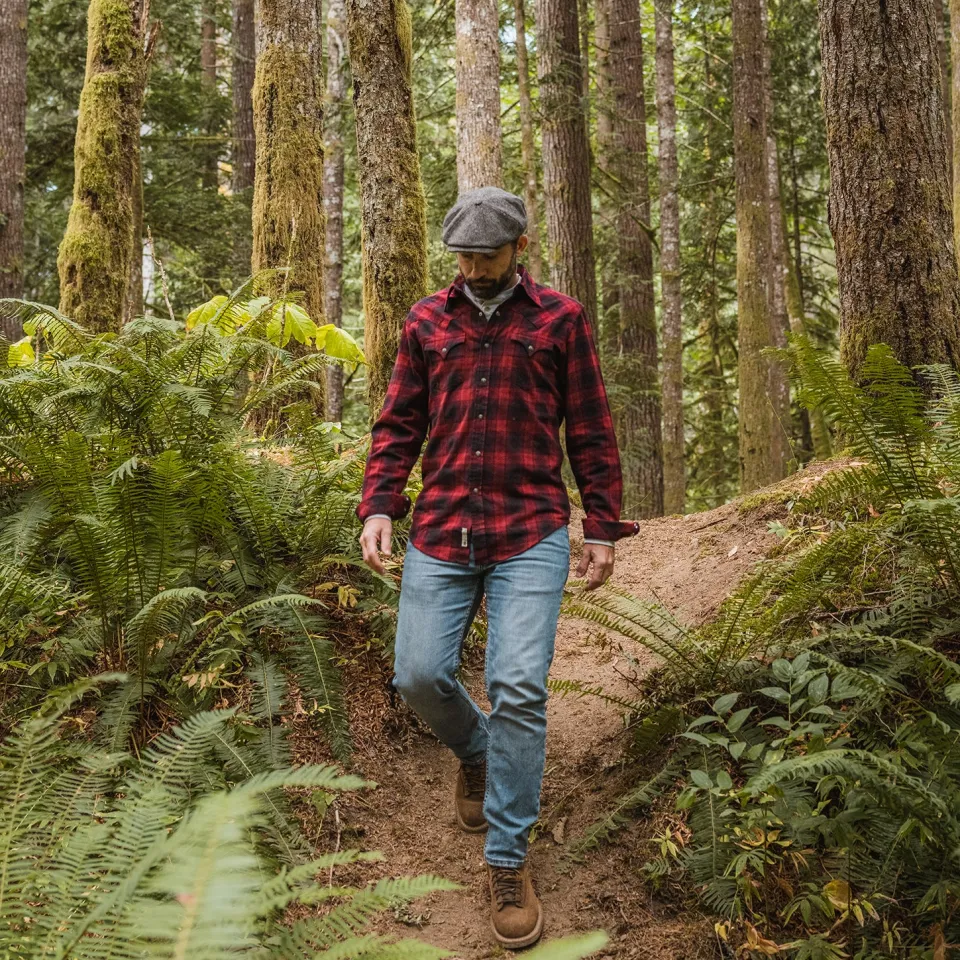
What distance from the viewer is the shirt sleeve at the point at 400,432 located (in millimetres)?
3529

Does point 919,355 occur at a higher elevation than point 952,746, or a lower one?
higher

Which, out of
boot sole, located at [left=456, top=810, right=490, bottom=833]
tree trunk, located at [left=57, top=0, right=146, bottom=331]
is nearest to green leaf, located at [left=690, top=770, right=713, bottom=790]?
boot sole, located at [left=456, top=810, right=490, bottom=833]

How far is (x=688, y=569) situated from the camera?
19.7ft

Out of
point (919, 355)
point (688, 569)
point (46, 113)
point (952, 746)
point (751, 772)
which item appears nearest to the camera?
point (952, 746)

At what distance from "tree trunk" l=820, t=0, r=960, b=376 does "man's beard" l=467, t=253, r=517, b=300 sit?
104 inches

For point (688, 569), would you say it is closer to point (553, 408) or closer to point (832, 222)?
point (832, 222)

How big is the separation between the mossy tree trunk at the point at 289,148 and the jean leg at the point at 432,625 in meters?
4.37

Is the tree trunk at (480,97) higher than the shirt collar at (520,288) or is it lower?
higher

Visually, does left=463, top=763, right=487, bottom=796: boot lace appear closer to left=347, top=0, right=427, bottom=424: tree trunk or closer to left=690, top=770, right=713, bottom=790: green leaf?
left=690, top=770, right=713, bottom=790: green leaf

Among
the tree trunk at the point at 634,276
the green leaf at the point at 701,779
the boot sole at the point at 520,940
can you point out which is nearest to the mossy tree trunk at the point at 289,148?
the green leaf at the point at 701,779

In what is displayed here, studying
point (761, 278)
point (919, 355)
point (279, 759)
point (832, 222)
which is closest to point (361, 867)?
point (279, 759)

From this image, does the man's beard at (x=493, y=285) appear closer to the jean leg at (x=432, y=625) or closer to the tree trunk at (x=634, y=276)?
the jean leg at (x=432, y=625)

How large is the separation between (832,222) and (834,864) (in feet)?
13.0

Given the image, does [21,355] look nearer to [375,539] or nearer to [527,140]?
[375,539]
